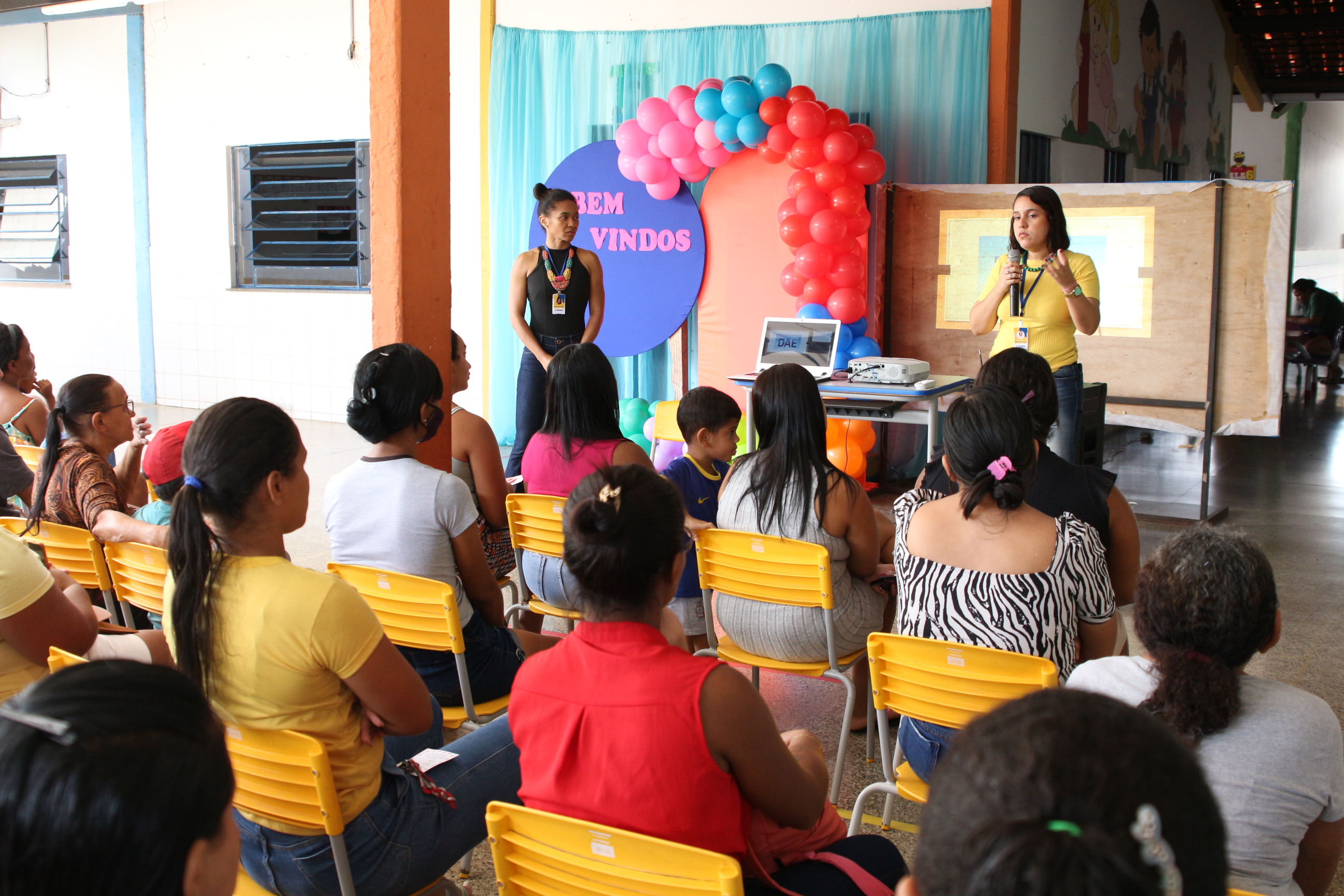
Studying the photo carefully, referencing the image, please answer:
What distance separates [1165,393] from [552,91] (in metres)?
4.46

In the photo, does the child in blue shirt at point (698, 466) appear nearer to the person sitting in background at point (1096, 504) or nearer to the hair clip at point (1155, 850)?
the person sitting in background at point (1096, 504)

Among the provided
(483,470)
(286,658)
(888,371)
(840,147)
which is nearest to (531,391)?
(888,371)

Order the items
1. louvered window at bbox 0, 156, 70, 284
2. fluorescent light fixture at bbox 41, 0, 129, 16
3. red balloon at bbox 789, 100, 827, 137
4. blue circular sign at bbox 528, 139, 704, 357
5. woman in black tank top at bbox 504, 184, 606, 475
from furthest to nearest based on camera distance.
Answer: louvered window at bbox 0, 156, 70, 284, fluorescent light fixture at bbox 41, 0, 129, 16, blue circular sign at bbox 528, 139, 704, 357, red balloon at bbox 789, 100, 827, 137, woman in black tank top at bbox 504, 184, 606, 475

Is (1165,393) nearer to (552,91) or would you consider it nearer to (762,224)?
(762,224)

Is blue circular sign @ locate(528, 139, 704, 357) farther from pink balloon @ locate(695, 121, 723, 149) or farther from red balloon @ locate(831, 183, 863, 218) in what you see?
red balloon @ locate(831, 183, 863, 218)

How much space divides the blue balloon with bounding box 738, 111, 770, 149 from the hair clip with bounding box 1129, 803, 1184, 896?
565 centimetres

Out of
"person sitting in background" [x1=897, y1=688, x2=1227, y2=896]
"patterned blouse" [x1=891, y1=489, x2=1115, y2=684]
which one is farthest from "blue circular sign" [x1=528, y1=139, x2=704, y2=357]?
"person sitting in background" [x1=897, y1=688, x2=1227, y2=896]

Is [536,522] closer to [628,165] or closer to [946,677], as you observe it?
[946,677]

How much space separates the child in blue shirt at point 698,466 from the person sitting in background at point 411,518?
Answer: 0.75 metres

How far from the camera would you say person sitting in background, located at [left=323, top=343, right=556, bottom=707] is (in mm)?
2541

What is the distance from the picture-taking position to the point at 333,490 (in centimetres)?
262

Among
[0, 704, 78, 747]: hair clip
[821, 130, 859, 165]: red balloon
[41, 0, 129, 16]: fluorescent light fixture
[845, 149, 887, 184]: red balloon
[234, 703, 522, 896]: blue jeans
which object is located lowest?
[234, 703, 522, 896]: blue jeans

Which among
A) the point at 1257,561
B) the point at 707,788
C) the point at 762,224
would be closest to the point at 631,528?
the point at 707,788

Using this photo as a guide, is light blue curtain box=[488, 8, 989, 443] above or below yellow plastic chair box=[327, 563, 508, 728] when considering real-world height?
above
